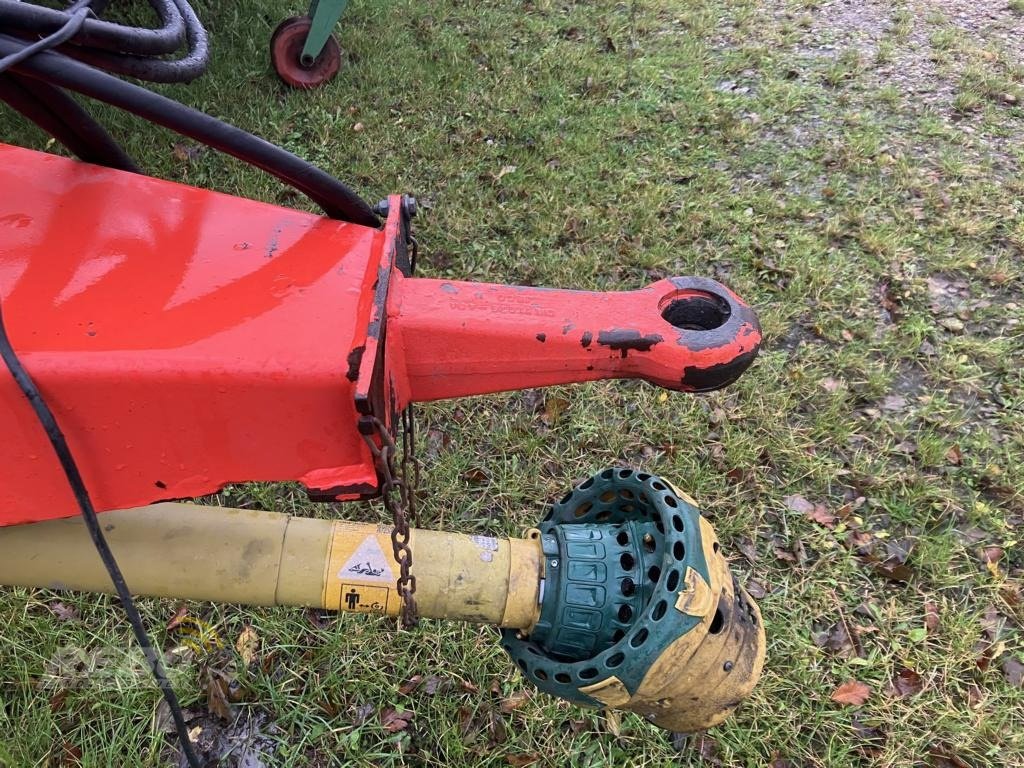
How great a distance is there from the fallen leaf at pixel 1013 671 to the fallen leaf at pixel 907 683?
0.79 feet

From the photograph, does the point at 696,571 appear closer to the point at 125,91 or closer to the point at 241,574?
the point at 241,574

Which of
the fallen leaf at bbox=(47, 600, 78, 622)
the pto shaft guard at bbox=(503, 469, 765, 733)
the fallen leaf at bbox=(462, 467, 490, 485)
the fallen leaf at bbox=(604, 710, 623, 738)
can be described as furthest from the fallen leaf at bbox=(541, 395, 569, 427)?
the fallen leaf at bbox=(47, 600, 78, 622)

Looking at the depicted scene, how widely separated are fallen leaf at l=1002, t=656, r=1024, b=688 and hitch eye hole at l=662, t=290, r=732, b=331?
160cm

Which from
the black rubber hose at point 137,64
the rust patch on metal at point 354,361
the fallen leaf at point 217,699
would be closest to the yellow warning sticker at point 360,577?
the rust patch on metal at point 354,361

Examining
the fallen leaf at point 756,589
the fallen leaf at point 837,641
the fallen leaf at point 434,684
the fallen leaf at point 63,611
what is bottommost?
the fallen leaf at point 837,641

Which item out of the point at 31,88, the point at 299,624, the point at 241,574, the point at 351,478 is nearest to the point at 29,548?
the point at 241,574

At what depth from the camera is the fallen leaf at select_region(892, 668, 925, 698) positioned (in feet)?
6.32

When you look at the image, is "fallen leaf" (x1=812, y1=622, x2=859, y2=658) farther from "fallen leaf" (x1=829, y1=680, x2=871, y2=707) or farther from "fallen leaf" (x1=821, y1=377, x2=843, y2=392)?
"fallen leaf" (x1=821, y1=377, x2=843, y2=392)

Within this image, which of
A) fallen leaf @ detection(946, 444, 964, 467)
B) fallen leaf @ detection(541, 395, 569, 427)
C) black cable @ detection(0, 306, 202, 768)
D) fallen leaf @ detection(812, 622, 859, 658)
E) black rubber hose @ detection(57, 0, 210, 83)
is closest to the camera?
black cable @ detection(0, 306, 202, 768)

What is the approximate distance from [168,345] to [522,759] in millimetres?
1425

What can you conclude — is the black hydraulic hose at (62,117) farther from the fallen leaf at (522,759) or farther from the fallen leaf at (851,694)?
the fallen leaf at (851,694)

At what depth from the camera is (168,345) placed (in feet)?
2.97

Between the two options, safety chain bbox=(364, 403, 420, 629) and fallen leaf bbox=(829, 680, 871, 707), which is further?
fallen leaf bbox=(829, 680, 871, 707)

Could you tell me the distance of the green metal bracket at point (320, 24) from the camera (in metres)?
3.54
